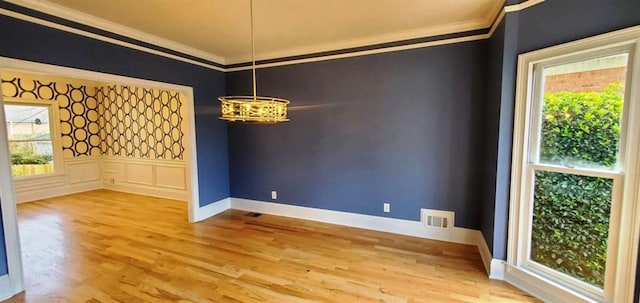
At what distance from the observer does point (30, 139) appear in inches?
223

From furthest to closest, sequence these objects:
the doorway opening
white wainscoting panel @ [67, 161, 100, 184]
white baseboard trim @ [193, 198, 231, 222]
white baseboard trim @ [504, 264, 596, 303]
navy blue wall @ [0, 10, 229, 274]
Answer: white wainscoting panel @ [67, 161, 100, 184] → the doorway opening → white baseboard trim @ [193, 198, 231, 222] → navy blue wall @ [0, 10, 229, 274] → white baseboard trim @ [504, 264, 596, 303]

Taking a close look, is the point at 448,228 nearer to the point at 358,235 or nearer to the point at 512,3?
the point at 358,235

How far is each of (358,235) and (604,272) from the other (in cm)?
227

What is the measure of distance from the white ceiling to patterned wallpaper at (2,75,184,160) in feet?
7.41

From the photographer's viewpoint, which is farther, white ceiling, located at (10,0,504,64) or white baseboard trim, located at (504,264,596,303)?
white ceiling, located at (10,0,504,64)

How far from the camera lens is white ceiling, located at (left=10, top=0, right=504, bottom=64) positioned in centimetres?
256

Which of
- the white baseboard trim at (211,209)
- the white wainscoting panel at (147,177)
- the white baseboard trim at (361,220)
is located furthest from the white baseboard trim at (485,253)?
the white wainscoting panel at (147,177)

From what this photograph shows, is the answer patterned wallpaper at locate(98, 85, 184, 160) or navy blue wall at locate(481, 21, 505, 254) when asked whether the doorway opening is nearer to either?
patterned wallpaper at locate(98, 85, 184, 160)

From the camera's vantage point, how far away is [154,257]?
3031 mm

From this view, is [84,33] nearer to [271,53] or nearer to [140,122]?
[271,53]

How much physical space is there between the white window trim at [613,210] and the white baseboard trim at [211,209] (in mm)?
3958

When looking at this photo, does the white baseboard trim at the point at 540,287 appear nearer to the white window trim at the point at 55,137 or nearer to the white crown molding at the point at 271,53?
the white crown molding at the point at 271,53

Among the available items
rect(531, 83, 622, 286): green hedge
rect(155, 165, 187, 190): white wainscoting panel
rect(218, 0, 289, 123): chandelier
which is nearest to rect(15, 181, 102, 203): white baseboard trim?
rect(155, 165, 187, 190): white wainscoting panel

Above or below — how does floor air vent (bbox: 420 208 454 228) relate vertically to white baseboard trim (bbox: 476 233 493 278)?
above
